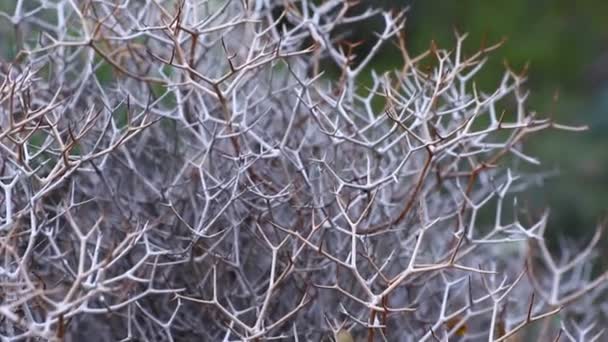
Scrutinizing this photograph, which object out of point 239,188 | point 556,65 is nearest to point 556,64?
point 556,65

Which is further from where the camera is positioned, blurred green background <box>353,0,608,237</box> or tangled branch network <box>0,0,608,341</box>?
blurred green background <box>353,0,608,237</box>

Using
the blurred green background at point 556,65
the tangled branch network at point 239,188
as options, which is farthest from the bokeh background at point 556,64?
the tangled branch network at point 239,188

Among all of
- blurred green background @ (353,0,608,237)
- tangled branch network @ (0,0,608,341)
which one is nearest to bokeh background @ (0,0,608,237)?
blurred green background @ (353,0,608,237)

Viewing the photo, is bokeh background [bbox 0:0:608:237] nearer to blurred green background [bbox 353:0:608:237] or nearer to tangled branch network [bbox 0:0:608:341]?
blurred green background [bbox 353:0:608:237]

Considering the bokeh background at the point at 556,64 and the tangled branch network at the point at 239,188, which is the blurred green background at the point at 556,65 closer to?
the bokeh background at the point at 556,64

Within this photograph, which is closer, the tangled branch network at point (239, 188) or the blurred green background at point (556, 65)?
the tangled branch network at point (239, 188)

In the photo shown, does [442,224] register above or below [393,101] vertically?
below

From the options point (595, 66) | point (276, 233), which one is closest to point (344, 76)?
point (276, 233)

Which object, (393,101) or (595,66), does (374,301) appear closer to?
(393,101)
